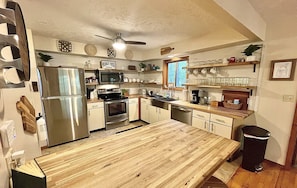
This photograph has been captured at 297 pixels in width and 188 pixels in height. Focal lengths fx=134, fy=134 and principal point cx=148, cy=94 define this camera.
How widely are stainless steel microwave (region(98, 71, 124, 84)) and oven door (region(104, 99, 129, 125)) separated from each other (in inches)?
26.7

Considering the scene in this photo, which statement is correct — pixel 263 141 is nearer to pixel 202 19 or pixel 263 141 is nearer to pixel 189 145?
pixel 189 145

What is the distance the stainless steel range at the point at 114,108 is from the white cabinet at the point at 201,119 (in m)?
2.02

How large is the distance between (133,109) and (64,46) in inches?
97.0

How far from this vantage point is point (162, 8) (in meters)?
1.75

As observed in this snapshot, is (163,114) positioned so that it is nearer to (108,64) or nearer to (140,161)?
(108,64)

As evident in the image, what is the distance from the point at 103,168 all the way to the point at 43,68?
2.62m

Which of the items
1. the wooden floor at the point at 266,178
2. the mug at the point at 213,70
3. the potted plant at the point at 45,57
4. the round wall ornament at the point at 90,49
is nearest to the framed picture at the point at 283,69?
the mug at the point at 213,70

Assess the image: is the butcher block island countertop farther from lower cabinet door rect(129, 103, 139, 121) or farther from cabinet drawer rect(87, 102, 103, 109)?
lower cabinet door rect(129, 103, 139, 121)

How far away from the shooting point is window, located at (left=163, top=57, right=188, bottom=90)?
12.5 ft

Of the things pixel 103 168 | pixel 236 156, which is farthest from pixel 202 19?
pixel 236 156

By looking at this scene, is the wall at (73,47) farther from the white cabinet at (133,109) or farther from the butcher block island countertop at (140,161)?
the butcher block island countertop at (140,161)

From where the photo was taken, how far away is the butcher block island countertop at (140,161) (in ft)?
2.69

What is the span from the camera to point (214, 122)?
8.20ft

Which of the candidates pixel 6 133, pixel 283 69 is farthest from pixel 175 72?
pixel 6 133
